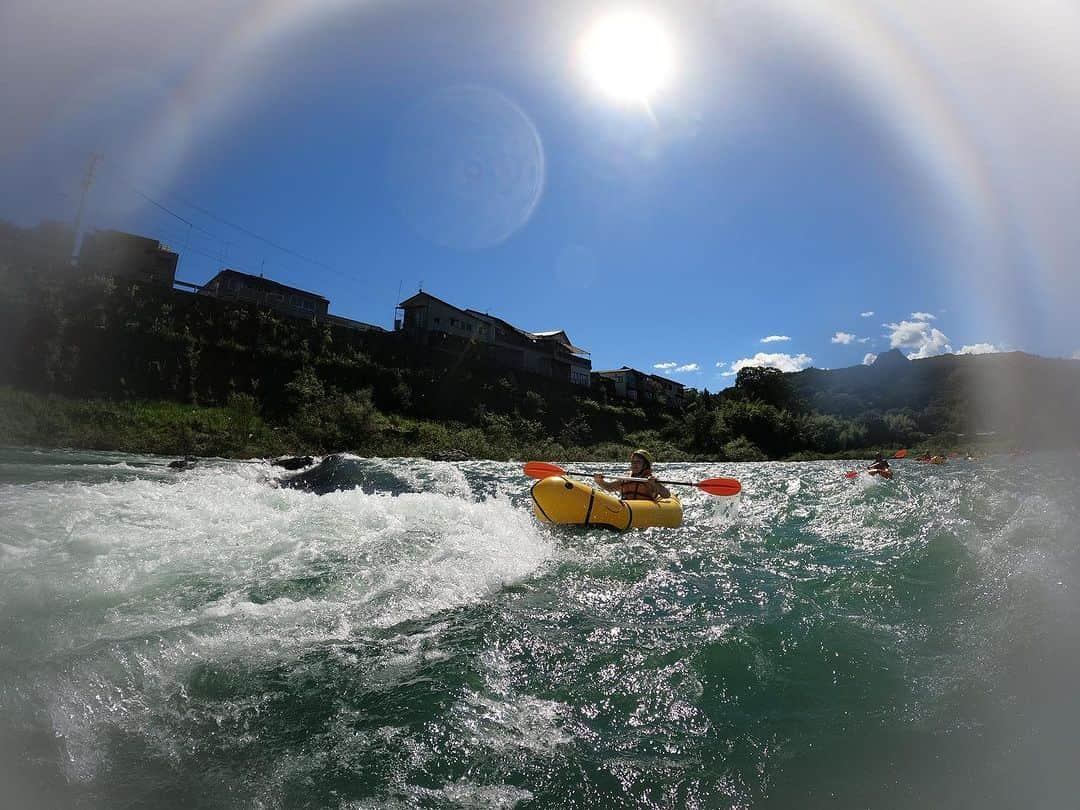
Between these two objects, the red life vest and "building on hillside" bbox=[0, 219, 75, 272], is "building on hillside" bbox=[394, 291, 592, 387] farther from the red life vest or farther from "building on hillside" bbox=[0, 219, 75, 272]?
the red life vest

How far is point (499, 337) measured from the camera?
145 feet

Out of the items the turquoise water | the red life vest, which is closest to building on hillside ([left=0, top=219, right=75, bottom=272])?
the turquoise water

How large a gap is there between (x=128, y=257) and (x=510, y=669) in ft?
110

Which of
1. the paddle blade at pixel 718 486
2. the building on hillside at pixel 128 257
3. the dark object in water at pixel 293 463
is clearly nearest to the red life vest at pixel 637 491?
the paddle blade at pixel 718 486

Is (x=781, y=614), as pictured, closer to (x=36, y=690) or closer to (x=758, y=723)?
(x=758, y=723)

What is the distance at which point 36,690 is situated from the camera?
9.41 feet

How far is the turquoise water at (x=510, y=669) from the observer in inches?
96.7

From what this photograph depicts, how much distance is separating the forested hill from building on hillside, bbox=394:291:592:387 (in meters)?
24.2

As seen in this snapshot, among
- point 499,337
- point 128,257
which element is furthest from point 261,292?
point 499,337

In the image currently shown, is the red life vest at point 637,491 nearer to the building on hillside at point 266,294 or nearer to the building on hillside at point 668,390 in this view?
the building on hillside at point 266,294

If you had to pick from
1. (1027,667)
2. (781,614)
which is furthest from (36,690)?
(1027,667)

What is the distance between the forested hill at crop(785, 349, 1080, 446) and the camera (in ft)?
124

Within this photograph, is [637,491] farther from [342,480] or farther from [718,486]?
[342,480]

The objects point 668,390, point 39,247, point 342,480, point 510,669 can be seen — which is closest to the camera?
point 510,669
